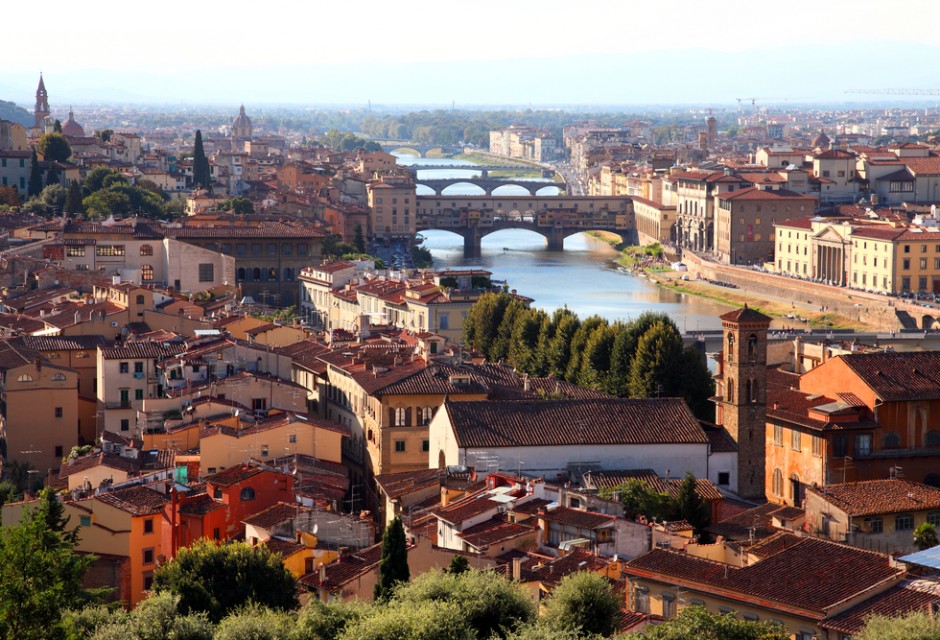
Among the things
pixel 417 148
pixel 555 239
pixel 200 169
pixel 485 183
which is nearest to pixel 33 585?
pixel 200 169

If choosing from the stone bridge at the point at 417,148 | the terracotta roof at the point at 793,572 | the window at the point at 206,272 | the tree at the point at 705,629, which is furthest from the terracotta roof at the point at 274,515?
the stone bridge at the point at 417,148

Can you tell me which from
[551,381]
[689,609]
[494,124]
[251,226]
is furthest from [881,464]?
[494,124]

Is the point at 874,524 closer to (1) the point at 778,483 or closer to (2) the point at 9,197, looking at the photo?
(1) the point at 778,483

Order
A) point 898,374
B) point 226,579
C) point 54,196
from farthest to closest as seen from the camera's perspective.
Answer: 1. point 54,196
2. point 898,374
3. point 226,579

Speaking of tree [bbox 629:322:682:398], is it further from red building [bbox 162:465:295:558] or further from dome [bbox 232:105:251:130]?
dome [bbox 232:105:251:130]

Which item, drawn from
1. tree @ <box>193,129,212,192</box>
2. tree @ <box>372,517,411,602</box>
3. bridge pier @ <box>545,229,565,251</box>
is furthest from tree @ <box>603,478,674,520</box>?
bridge pier @ <box>545,229,565,251</box>

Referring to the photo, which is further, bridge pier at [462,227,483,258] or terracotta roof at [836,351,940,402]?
bridge pier at [462,227,483,258]

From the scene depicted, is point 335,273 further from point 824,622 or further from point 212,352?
point 824,622
